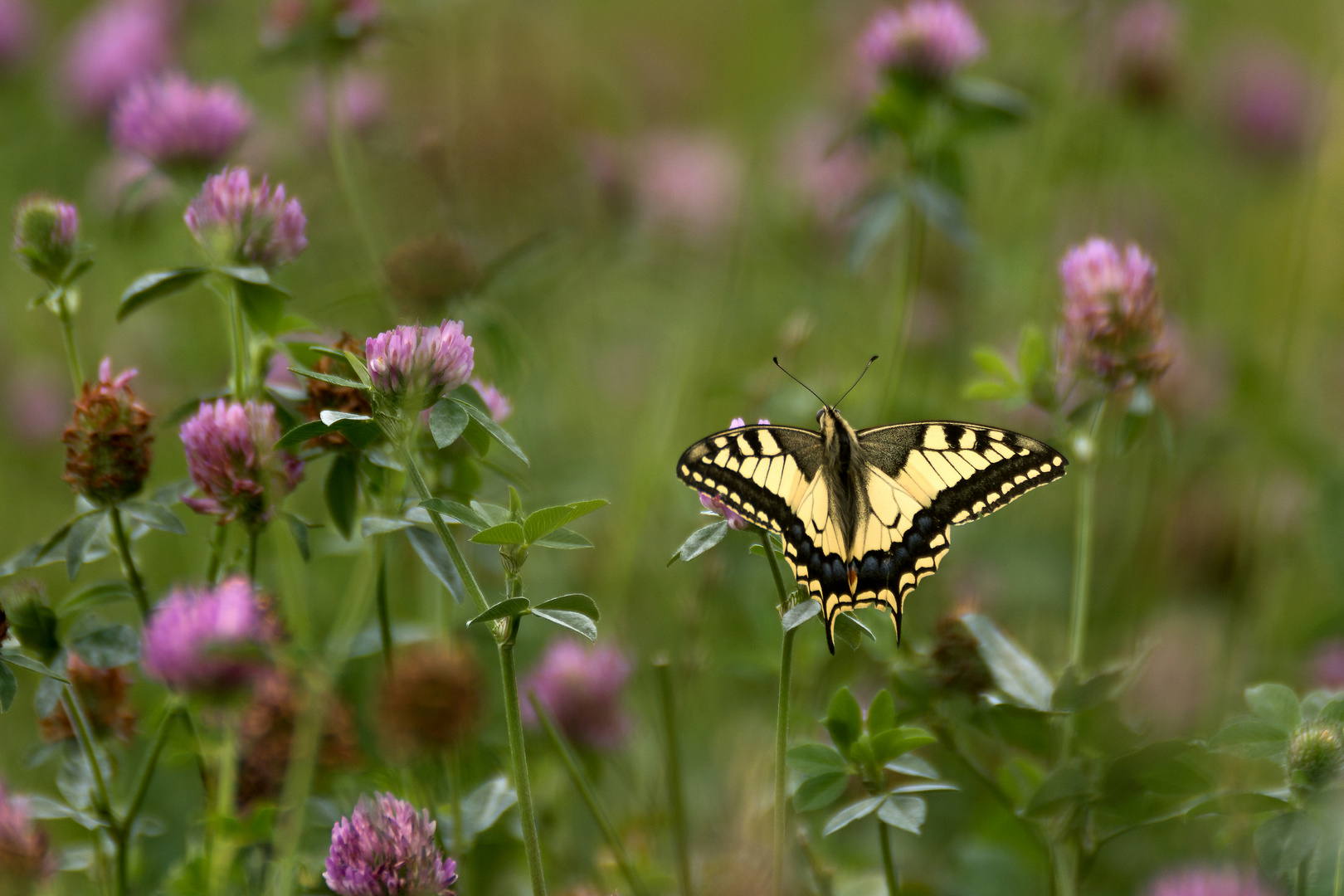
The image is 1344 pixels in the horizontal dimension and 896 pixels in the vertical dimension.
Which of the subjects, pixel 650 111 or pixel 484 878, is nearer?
pixel 484 878

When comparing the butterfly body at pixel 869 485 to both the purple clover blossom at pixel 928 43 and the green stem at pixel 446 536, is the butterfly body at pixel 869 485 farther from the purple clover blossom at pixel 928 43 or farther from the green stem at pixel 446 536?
the purple clover blossom at pixel 928 43

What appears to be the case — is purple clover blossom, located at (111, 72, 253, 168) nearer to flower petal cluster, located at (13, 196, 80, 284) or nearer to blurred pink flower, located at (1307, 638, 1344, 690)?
flower petal cluster, located at (13, 196, 80, 284)

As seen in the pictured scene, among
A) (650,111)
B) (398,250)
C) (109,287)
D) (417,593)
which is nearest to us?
(398,250)

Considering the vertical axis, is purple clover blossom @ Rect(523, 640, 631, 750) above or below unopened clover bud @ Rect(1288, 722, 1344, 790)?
above

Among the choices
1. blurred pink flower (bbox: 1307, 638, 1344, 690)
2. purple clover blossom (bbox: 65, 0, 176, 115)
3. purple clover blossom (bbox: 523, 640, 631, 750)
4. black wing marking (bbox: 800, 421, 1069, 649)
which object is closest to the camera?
black wing marking (bbox: 800, 421, 1069, 649)

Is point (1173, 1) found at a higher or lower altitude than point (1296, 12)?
lower

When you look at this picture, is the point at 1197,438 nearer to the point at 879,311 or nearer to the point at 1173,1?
the point at 879,311

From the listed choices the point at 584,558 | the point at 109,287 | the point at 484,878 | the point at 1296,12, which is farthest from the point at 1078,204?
the point at 1296,12

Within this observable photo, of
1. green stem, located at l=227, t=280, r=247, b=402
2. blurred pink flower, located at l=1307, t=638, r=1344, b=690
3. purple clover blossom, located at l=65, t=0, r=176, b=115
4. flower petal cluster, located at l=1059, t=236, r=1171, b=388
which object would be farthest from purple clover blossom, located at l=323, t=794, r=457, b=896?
purple clover blossom, located at l=65, t=0, r=176, b=115

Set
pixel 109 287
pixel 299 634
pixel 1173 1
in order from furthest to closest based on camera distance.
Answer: pixel 1173 1 → pixel 109 287 → pixel 299 634
